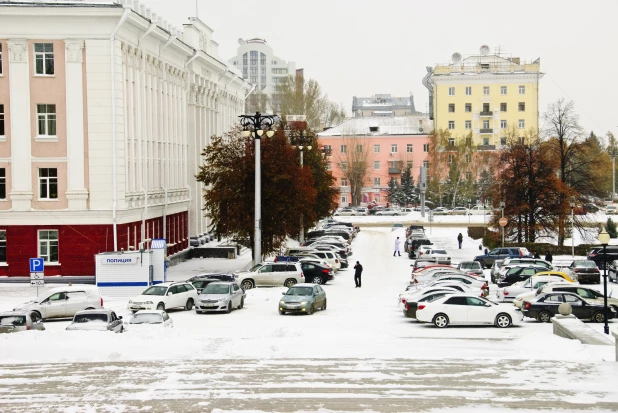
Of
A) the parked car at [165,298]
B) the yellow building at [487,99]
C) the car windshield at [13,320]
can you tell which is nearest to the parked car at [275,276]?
the parked car at [165,298]

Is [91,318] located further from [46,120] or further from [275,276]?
[46,120]

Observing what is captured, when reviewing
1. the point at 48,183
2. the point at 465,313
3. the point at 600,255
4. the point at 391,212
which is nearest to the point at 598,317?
the point at 465,313

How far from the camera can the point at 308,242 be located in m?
77.9

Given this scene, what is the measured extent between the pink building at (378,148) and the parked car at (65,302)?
95.9 meters

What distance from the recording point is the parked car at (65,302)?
35.9 meters

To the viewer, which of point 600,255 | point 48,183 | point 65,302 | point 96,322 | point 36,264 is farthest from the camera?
point 600,255

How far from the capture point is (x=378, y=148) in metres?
136

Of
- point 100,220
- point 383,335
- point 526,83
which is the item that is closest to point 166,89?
point 100,220

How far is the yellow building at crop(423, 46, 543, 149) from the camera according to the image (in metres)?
131

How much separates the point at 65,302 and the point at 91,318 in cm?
704

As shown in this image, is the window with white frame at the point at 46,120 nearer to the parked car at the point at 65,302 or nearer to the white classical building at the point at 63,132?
the white classical building at the point at 63,132

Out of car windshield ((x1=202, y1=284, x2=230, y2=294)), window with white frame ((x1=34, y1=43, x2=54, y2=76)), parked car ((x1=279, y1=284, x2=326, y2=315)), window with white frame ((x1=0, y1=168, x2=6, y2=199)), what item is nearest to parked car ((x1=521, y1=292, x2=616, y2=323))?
parked car ((x1=279, y1=284, x2=326, y2=315))

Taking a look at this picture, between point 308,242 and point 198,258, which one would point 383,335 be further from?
point 308,242

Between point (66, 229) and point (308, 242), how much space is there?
31.3m
